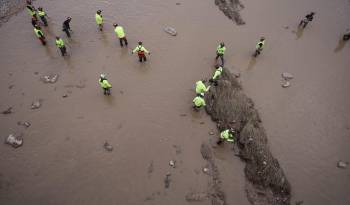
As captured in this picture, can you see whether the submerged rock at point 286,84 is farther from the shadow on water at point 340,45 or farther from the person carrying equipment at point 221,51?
the shadow on water at point 340,45

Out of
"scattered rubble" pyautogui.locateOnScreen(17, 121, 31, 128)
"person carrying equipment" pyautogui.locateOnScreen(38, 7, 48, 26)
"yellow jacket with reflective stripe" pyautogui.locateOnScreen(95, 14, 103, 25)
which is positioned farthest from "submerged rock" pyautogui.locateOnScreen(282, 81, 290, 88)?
"person carrying equipment" pyautogui.locateOnScreen(38, 7, 48, 26)

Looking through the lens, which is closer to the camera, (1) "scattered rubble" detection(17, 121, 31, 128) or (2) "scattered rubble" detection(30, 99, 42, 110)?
(1) "scattered rubble" detection(17, 121, 31, 128)

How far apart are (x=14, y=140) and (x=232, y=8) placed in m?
16.4

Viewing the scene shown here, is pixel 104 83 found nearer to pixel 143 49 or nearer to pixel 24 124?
pixel 143 49

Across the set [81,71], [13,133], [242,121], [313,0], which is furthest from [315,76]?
[13,133]

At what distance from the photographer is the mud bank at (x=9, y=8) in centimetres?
1811

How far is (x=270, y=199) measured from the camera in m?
10.6

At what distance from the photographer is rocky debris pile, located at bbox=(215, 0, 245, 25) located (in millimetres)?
18172

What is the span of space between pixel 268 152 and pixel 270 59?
6911mm

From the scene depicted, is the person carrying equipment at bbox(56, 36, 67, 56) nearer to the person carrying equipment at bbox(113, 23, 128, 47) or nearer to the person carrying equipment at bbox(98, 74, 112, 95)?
the person carrying equipment at bbox(113, 23, 128, 47)

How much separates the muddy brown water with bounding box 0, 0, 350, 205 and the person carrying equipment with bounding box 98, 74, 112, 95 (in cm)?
36

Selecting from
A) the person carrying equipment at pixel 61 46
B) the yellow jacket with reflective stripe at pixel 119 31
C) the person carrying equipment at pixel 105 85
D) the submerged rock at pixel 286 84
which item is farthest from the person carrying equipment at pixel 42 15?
the submerged rock at pixel 286 84

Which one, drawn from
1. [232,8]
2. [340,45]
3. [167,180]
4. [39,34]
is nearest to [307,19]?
[340,45]

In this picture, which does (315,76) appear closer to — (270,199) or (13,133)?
(270,199)
